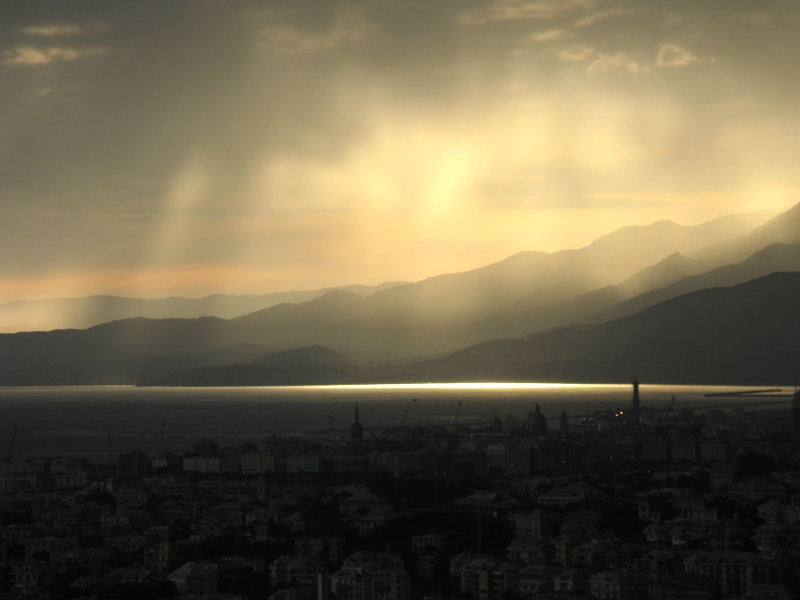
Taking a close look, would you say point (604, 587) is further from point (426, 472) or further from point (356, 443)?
point (356, 443)

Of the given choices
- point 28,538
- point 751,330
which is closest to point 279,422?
point 28,538

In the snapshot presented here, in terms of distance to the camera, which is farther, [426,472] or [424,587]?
[426,472]

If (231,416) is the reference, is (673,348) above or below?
above

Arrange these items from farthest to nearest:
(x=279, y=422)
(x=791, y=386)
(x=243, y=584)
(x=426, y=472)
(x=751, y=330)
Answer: (x=751, y=330) < (x=791, y=386) < (x=279, y=422) < (x=426, y=472) < (x=243, y=584)

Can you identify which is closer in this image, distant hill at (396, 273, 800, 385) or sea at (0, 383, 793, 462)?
sea at (0, 383, 793, 462)

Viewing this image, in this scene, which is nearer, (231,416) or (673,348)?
(231,416)

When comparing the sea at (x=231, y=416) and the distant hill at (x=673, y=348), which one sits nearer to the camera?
the sea at (x=231, y=416)

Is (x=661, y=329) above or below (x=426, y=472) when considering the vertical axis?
above

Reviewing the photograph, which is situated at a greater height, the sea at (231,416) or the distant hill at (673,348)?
the distant hill at (673,348)

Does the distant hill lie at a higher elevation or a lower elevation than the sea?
higher

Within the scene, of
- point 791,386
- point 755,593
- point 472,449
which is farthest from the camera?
point 791,386
